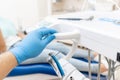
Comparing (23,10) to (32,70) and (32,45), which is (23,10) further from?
(32,45)

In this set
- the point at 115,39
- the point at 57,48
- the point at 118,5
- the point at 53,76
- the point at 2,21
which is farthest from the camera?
the point at 2,21

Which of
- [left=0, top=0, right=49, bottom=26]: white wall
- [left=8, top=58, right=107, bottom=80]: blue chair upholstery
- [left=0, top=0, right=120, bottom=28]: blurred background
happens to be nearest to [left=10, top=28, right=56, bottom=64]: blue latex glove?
[left=8, top=58, right=107, bottom=80]: blue chair upholstery

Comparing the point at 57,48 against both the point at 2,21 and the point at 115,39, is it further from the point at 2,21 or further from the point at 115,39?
the point at 2,21

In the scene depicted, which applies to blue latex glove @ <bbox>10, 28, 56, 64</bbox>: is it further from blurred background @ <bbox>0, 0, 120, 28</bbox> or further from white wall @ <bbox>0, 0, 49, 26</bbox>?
white wall @ <bbox>0, 0, 49, 26</bbox>

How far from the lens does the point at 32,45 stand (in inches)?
23.3

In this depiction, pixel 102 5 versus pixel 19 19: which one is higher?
pixel 102 5

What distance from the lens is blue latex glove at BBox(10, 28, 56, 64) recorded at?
58cm

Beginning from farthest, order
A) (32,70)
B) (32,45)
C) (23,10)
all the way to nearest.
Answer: (23,10)
(32,70)
(32,45)

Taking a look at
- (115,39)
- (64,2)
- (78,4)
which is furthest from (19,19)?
(115,39)

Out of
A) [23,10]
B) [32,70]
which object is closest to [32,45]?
[32,70]

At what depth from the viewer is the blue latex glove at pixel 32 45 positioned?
578 millimetres

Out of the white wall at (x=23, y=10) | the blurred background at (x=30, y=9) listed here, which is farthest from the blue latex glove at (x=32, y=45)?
the white wall at (x=23, y=10)

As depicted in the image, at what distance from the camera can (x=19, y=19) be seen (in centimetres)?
237

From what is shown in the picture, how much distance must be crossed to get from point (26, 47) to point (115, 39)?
0.90ft
